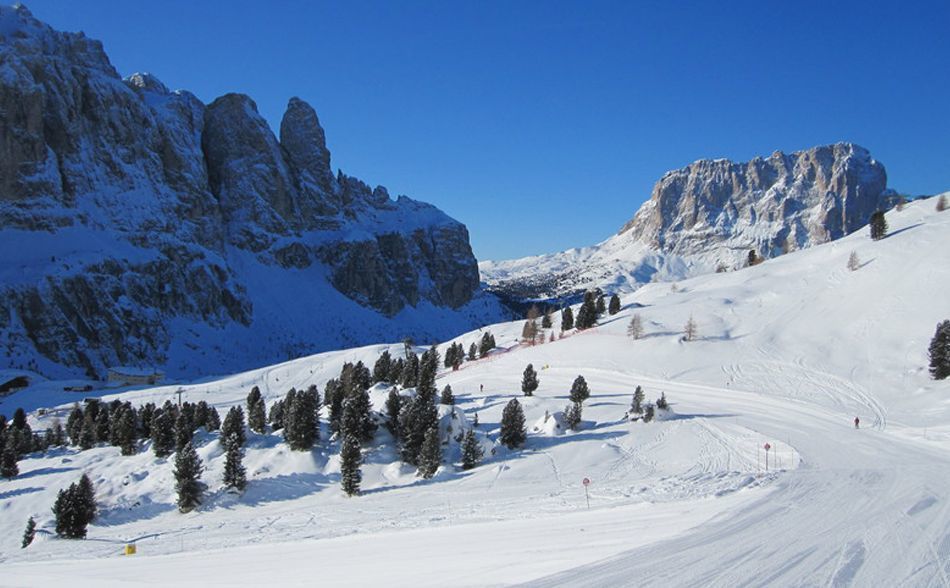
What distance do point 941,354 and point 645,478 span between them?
37.3 metres

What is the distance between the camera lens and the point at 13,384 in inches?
3903

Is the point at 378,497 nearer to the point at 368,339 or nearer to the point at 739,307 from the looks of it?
the point at 739,307

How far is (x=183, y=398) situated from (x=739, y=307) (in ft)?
284

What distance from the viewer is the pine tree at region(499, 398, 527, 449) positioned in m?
41.1

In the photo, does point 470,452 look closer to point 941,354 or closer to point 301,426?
point 301,426

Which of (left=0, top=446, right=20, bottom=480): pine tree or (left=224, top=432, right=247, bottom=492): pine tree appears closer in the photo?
(left=224, top=432, right=247, bottom=492): pine tree

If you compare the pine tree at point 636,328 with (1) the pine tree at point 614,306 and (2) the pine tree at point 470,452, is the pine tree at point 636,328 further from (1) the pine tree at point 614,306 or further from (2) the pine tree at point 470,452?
(2) the pine tree at point 470,452

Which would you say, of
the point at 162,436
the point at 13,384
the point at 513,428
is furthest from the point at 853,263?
the point at 13,384

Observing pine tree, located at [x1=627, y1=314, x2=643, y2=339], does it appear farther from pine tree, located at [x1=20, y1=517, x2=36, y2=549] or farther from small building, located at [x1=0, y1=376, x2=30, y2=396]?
small building, located at [x1=0, y1=376, x2=30, y2=396]

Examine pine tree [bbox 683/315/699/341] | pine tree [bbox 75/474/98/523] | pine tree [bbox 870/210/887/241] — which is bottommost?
pine tree [bbox 75/474/98/523]

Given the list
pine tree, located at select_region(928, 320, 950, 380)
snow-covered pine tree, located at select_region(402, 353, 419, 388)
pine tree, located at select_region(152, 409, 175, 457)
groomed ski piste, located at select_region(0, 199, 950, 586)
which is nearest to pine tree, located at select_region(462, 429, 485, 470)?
groomed ski piste, located at select_region(0, 199, 950, 586)

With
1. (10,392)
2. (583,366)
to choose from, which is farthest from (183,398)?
(583,366)

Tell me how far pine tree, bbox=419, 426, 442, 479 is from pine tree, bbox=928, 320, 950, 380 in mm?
43773

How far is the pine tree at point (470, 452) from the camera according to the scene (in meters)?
38.9
